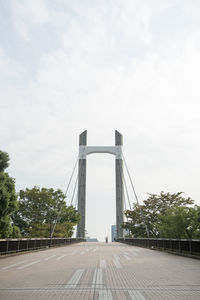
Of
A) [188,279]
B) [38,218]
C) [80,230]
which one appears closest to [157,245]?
[188,279]

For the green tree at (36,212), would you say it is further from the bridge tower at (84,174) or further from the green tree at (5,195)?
the green tree at (5,195)

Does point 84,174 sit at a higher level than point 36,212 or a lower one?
higher

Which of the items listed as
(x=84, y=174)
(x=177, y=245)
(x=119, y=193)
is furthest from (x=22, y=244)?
(x=84, y=174)

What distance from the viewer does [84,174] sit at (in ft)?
191

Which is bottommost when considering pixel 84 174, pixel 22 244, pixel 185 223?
pixel 22 244

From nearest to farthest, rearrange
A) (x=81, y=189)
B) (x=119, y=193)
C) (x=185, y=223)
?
(x=185, y=223) < (x=119, y=193) < (x=81, y=189)

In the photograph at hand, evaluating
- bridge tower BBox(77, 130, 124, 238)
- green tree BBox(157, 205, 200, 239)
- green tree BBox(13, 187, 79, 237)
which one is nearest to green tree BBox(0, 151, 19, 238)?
green tree BBox(157, 205, 200, 239)

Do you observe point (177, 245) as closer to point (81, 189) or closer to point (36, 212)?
point (36, 212)

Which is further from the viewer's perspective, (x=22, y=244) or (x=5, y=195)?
(x=22, y=244)

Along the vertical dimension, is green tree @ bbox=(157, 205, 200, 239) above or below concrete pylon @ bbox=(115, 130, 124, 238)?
below

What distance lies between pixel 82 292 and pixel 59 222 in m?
38.6

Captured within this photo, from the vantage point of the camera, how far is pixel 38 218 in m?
38.8

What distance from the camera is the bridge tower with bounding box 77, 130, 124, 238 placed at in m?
54.1

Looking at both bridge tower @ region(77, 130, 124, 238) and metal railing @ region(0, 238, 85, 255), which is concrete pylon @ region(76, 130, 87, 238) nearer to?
bridge tower @ region(77, 130, 124, 238)
